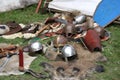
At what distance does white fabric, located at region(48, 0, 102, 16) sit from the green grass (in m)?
0.44

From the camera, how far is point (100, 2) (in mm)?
10703

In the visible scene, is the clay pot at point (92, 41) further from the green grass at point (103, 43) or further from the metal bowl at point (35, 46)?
the metal bowl at point (35, 46)

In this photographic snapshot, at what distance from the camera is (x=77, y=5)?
11250mm

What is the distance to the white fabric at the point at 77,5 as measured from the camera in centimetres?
1094

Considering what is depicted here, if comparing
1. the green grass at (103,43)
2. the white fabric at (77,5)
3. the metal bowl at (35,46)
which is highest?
the white fabric at (77,5)

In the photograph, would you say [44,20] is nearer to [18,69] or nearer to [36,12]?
[36,12]

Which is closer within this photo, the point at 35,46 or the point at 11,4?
the point at 35,46

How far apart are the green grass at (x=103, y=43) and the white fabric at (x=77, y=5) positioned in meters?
0.44

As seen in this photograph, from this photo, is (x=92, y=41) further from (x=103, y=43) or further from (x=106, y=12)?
(x=106, y=12)

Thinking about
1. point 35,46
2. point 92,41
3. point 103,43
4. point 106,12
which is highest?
point 106,12

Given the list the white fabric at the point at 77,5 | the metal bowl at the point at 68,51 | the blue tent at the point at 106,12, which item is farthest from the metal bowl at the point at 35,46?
→ the white fabric at the point at 77,5

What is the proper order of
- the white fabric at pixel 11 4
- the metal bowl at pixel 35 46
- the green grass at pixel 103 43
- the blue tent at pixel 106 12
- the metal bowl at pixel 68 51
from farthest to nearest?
the white fabric at pixel 11 4 < the blue tent at pixel 106 12 < the metal bowl at pixel 35 46 < the metal bowl at pixel 68 51 < the green grass at pixel 103 43

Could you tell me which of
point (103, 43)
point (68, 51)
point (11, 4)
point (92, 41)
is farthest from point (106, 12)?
point (11, 4)

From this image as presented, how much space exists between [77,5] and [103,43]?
218 cm
